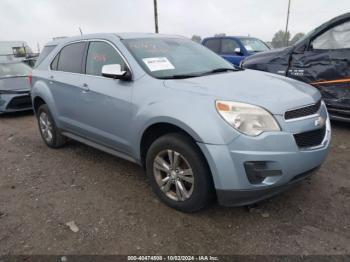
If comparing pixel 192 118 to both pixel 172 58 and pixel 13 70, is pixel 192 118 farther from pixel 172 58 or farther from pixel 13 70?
pixel 13 70

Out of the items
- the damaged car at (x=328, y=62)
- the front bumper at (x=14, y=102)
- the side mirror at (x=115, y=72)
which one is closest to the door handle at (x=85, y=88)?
A: the side mirror at (x=115, y=72)

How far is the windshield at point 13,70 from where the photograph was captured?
848 centimetres

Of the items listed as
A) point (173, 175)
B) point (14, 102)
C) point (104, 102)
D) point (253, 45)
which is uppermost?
point (104, 102)

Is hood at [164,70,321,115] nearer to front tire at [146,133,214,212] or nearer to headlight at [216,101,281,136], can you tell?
headlight at [216,101,281,136]

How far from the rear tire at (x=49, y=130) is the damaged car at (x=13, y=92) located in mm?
2968

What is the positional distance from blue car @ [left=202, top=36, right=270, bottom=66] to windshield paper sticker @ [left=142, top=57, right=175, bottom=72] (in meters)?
7.29

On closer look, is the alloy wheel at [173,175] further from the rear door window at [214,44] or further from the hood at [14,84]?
the rear door window at [214,44]

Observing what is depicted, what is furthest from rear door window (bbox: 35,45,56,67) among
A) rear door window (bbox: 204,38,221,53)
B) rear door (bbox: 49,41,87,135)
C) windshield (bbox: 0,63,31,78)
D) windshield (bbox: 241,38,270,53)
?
rear door window (bbox: 204,38,221,53)

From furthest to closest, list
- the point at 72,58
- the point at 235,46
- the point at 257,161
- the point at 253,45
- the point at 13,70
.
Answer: the point at 253,45 < the point at 235,46 < the point at 13,70 < the point at 72,58 < the point at 257,161

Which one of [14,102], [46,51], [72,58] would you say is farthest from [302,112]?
[14,102]

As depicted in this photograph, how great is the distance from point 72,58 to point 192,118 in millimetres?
2416

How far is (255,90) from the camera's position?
2.91m

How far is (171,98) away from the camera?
295cm

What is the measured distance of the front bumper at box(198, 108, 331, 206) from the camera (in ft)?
8.43
